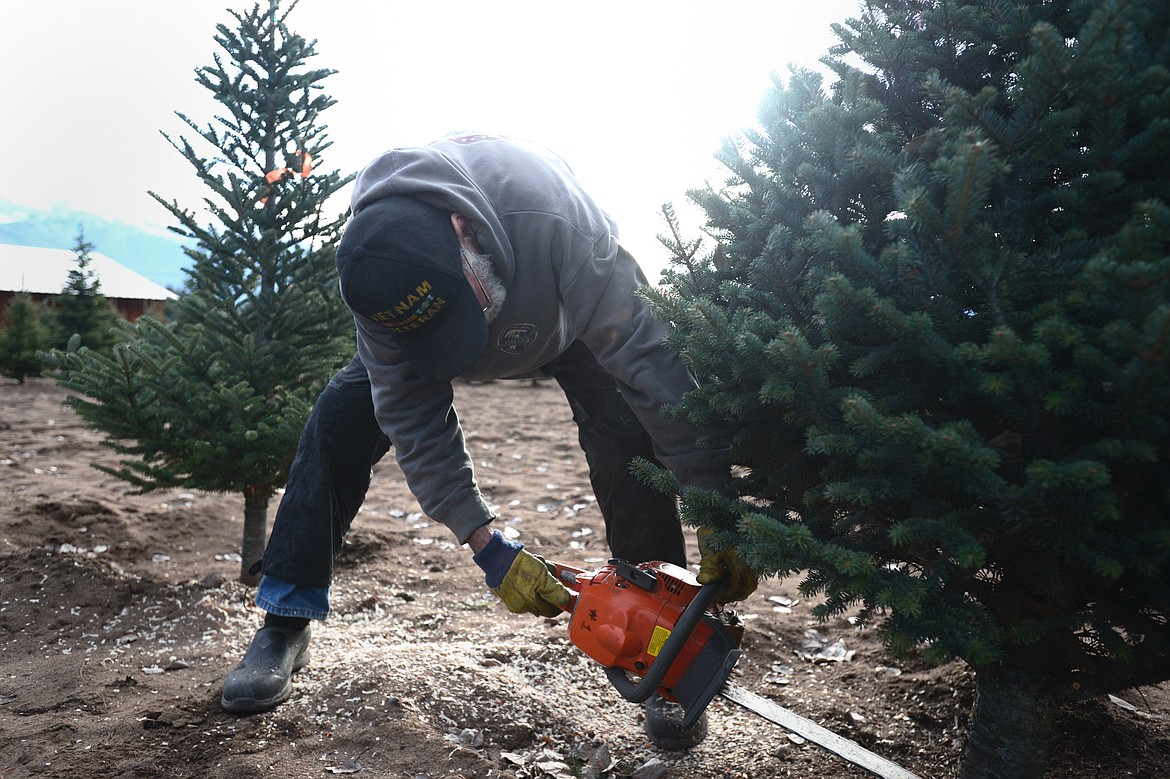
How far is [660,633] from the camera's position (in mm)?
2141

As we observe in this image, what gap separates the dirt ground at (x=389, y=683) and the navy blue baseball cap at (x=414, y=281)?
125 cm

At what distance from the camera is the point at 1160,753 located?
231 cm

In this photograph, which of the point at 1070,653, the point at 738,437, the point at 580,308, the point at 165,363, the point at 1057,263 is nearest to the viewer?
the point at 1057,263

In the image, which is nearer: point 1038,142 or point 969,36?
point 1038,142

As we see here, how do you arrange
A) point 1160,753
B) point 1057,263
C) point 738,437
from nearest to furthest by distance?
point 1057,263, point 738,437, point 1160,753

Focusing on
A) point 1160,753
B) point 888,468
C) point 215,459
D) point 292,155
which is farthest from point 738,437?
point 292,155

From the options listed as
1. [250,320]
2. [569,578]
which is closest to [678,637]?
[569,578]

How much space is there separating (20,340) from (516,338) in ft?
38.3

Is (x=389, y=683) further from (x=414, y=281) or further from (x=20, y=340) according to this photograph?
(x=20, y=340)

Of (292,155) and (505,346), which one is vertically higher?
(292,155)

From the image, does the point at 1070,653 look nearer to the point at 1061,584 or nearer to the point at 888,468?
the point at 1061,584

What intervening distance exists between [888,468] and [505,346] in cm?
147

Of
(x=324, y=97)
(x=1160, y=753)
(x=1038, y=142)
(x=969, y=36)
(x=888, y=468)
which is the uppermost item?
(x=324, y=97)

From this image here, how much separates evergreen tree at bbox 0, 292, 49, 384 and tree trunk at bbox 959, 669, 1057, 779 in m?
12.7
